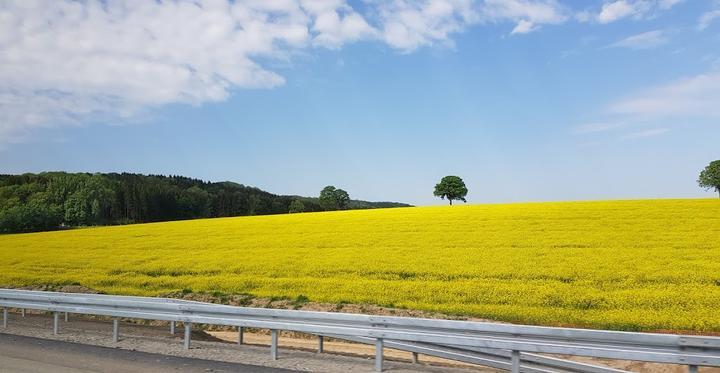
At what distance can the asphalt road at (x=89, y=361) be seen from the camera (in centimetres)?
744

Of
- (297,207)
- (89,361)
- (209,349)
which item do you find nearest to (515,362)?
(209,349)

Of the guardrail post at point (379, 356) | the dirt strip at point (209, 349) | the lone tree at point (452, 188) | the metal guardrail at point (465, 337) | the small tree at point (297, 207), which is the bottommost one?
the dirt strip at point (209, 349)

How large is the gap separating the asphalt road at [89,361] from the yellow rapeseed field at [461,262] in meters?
7.31

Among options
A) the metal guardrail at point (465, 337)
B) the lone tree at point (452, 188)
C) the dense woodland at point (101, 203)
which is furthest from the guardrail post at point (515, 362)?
the lone tree at point (452, 188)

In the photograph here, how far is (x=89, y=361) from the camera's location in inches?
316

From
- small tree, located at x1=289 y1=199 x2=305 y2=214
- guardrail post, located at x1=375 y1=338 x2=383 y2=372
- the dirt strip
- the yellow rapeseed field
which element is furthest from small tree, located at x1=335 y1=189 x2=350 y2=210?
guardrail post, located at x1=375 y1=338 x2=383 y2=372

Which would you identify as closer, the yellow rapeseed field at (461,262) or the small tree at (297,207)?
the yellow rapeseed field at (461,262)

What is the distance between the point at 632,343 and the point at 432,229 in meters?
21.2

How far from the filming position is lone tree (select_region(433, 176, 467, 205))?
251ft

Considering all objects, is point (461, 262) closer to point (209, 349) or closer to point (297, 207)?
point (209, 349)

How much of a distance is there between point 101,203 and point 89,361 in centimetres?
7786

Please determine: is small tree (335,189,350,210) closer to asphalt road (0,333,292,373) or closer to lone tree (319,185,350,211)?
lone tree (319,185,350,211)

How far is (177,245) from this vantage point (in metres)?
27.7

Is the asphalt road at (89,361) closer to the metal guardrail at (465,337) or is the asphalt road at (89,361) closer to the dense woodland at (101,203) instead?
the metal guardrail at (465,337)
